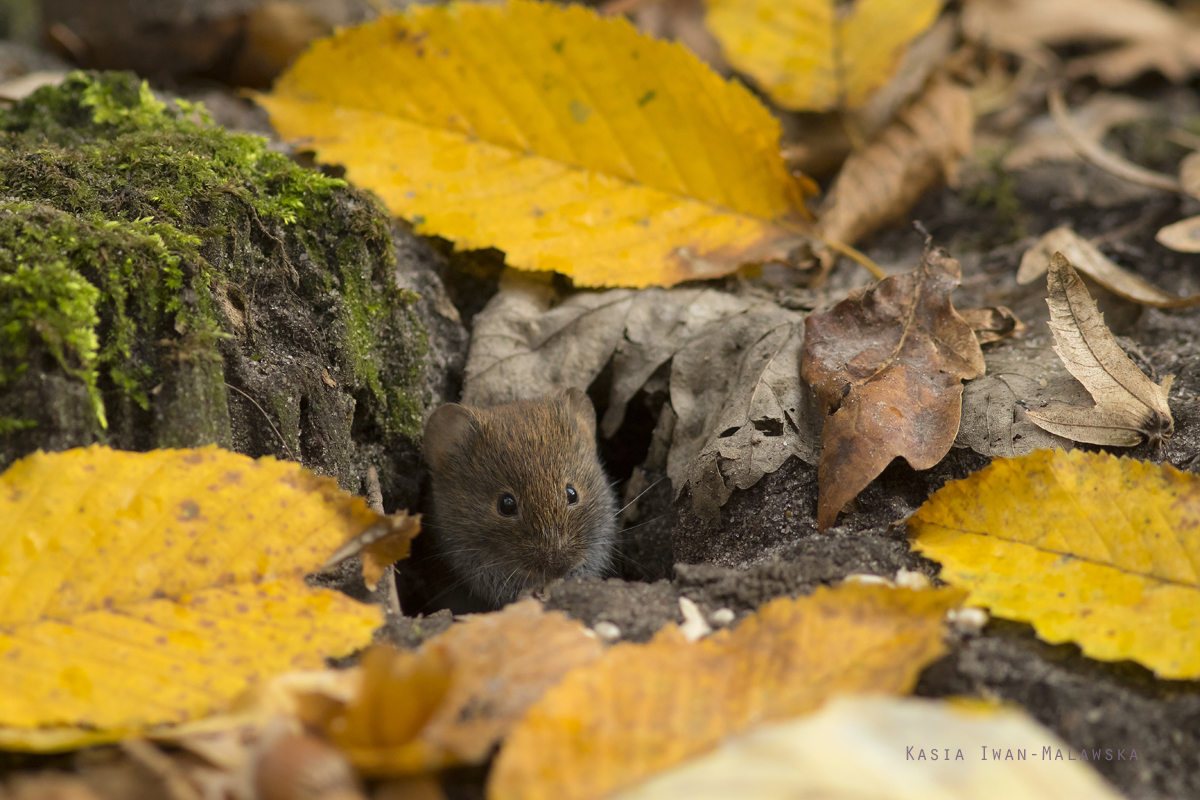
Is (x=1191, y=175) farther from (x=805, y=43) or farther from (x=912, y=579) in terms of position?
(x=912, y=579)

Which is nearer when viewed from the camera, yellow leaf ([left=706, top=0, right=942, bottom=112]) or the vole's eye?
the vole's eye

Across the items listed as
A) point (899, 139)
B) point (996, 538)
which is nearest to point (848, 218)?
point (899, 139)

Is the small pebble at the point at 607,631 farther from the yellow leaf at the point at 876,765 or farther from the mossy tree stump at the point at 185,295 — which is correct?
the mossy tree stump at the point at 185,295

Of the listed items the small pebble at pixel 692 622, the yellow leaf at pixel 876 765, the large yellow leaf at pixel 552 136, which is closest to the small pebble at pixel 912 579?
the small pebble at pixel 692 622

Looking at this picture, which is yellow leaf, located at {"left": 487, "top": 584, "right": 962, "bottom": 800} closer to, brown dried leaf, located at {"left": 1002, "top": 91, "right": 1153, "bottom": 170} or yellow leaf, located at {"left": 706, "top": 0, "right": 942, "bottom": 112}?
yellow leaf, located at {"left": 706, "top": 0, "right": 942, "bottom": 112}

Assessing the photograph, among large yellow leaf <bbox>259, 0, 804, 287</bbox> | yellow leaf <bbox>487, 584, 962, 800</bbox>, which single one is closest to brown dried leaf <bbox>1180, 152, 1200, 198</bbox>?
large yellow leaf <bbox>259, 0, 804, 287</bbox>

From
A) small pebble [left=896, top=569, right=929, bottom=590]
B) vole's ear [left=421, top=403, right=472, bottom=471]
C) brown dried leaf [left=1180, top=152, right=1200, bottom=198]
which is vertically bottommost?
brown dried leaf [left=1180, top=152, right=1200, bottom=198]

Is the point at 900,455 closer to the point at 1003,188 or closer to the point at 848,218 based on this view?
the point at 848,218

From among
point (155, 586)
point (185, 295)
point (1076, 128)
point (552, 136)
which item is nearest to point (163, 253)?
point (185, 295)
